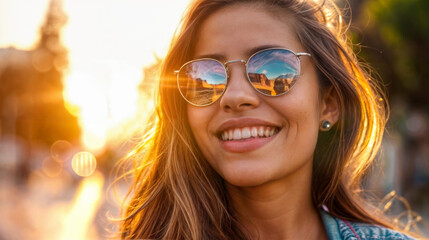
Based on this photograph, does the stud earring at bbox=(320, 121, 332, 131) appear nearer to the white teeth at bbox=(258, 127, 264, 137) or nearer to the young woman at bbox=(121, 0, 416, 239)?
the young woman at bbox=(121, 0, 416, 239)

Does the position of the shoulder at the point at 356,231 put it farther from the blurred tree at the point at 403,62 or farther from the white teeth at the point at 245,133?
the blurred tree at the point at 403,62

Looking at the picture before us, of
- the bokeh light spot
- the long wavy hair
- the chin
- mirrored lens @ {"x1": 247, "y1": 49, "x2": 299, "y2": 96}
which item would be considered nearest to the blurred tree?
the bokeh light spot

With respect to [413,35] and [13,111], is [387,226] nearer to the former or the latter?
[413,35]

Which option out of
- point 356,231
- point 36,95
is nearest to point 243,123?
point 356,231

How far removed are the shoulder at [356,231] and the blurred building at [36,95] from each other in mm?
30228

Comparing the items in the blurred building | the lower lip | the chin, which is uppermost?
the blurred building

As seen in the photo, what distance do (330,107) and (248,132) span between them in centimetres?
67

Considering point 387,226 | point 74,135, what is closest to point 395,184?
point 387,226

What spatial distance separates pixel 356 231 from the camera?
8.92 ft

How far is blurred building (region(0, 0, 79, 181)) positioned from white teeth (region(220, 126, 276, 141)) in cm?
3024

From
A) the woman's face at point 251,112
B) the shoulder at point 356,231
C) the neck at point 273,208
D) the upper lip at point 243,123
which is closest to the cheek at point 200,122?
the woman's face at point 251,112

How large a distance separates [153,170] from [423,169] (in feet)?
89.1

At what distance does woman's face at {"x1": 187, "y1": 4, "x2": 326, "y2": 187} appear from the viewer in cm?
234

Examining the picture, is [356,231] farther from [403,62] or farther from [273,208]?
[403,62]
